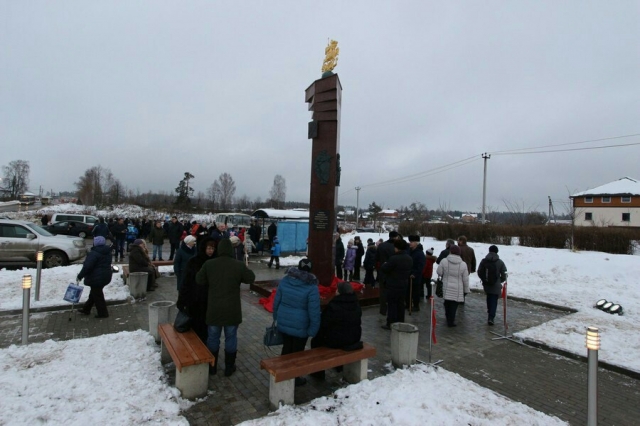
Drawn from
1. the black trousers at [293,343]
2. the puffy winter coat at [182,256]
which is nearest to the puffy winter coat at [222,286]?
the black trousers at [293,343]

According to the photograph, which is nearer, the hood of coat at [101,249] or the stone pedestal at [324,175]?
the hood of coat at [101,249]

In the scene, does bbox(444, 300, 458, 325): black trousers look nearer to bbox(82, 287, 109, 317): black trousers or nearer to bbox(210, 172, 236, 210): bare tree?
bbox(82, 287, 109, 317): black trousers

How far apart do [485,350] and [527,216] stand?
88.8 ft

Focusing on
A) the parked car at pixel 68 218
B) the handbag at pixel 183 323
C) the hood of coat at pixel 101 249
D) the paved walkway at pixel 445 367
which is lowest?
the paved walkway at pixel 445 367

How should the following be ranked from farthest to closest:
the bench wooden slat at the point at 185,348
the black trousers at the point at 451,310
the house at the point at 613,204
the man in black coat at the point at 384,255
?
the house at the point at 613,204 → the man in black coat at the point at 384,255 → the black trousers at the point at 451,310 → the bench wooden slat at the point at 185,348

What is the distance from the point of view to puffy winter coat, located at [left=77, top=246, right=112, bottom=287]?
6859mm

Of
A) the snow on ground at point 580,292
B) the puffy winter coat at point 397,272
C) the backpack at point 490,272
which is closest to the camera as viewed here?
the snow on ground at point 580,292

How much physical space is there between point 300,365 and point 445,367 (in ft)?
8.67

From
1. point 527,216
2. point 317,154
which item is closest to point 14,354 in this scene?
point 317,154

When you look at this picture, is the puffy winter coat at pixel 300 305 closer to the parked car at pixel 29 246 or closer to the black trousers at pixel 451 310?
the black trousers at pixel 451 310

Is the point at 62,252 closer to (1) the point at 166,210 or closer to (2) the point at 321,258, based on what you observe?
(2) the point at 321,258

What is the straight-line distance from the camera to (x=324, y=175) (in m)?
9.42

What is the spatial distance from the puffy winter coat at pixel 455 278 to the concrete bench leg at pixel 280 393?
4496mm

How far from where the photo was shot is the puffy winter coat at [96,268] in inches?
270
